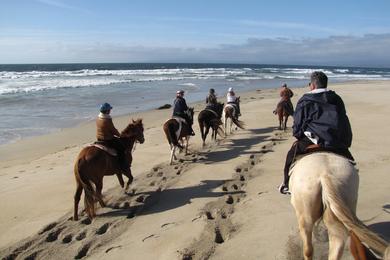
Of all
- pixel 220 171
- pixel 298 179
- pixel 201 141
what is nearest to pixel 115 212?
pixel 220 171

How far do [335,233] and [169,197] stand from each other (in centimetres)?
418

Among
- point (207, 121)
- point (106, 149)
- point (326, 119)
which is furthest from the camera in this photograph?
point (207, 121)

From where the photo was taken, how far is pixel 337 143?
16.2 ft

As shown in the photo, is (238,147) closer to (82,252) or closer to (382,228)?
(382,228)

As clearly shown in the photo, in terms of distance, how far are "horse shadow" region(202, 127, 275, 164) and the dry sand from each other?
1.2 inches

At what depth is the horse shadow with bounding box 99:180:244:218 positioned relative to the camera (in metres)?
7.11

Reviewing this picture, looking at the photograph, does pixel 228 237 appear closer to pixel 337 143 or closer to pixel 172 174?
pixel 337 143

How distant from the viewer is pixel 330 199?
402cm

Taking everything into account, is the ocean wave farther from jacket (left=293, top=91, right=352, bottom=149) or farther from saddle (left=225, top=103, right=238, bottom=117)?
jacket (left=293, top=91, right=352, bottom=149)

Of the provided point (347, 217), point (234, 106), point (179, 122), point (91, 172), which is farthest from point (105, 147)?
point (234, 106)

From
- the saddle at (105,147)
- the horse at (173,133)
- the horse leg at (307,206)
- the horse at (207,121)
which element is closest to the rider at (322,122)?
the horse leg at (307,206)

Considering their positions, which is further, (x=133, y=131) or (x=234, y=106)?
(x=234, y=106)

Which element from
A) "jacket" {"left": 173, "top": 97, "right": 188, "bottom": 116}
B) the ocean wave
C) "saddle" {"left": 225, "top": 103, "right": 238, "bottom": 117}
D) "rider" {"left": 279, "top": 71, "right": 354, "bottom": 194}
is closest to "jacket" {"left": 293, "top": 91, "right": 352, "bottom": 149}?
"rider" {"left": 279, "top": 71, "right": 354, "bottom": 194}

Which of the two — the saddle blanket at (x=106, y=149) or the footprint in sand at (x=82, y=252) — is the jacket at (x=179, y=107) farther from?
the footprint in sand at (x=82, y=252)
